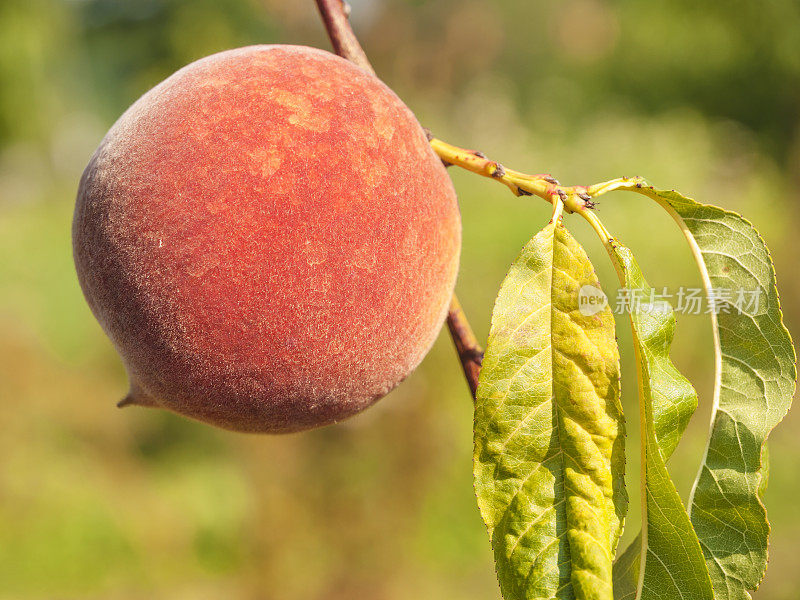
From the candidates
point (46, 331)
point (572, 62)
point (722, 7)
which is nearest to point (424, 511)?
point (46, 331)

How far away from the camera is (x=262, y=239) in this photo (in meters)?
0.69

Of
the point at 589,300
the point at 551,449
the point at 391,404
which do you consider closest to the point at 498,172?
the point at 589,300

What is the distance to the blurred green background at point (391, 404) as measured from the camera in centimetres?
322

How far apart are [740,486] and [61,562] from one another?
11.9 ft

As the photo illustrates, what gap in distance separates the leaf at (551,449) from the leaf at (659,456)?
1.2 inches

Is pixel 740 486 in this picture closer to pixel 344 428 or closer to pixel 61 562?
pixel 344 428

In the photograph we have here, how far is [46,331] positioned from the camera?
5.73m

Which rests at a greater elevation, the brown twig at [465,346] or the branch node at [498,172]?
the branch node at [498,172]

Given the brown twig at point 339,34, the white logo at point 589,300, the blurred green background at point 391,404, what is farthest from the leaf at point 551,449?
the blurred green background at point 391,404

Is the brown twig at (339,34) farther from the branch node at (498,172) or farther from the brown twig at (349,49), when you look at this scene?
the branch node at (498,172)

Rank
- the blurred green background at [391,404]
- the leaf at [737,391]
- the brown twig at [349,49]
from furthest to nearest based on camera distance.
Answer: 1. the blurred green background at [391,404]
2. the brown twig at [349,49]
3. the leaf at [737,391]

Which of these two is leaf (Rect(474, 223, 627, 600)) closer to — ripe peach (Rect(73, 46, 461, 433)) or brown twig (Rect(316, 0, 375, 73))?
ripe peach (Rect(73, 46, 461, 433))

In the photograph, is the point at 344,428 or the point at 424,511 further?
the point at 424,511

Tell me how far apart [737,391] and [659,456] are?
223 mm
